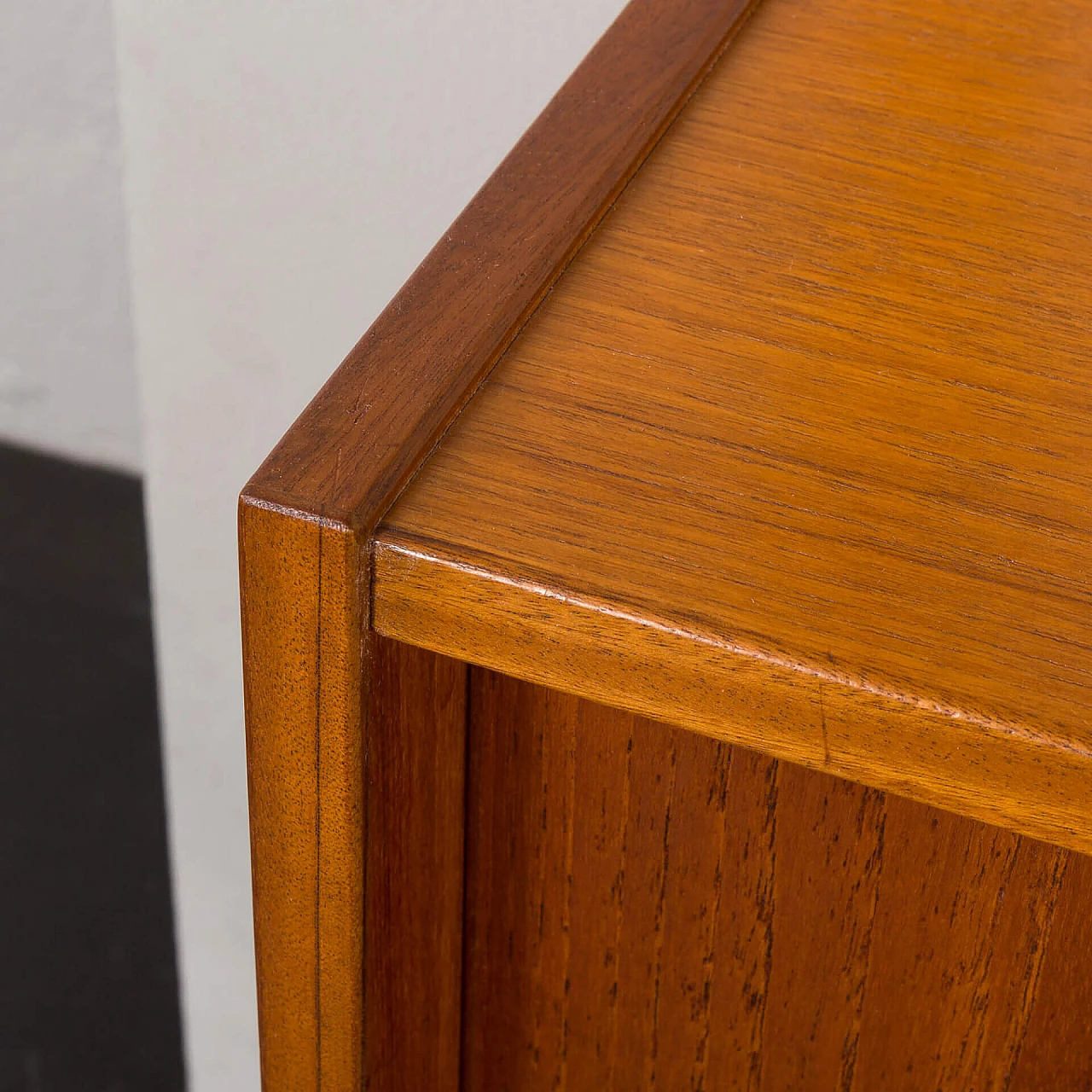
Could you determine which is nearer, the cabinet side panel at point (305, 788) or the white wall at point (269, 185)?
the cabinet side panel at point (305, 788)

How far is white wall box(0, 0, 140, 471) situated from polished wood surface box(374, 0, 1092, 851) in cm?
46

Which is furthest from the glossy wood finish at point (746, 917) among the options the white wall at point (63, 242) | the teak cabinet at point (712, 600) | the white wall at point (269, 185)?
the white wall at point (63, 242)

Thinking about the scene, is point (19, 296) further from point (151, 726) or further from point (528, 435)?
point (528, 435)

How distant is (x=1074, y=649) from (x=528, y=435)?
4.5 inches

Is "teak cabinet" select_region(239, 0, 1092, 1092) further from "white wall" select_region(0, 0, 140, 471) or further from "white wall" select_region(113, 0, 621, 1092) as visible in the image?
"white wall" select_region(0, 0, 140, 471)

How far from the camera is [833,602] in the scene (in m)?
0.27

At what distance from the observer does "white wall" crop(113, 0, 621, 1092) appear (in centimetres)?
67

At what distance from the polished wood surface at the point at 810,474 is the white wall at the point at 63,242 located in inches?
17.9

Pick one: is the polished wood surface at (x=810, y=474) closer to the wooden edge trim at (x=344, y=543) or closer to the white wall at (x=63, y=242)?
the wooden edge trim at (x=344, y=543)

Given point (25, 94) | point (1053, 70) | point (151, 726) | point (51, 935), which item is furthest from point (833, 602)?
point (51, 935)

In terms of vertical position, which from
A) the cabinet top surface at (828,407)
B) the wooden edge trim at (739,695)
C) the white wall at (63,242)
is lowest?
the white wall at (63,242)

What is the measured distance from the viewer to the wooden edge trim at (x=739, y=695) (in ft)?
0.84

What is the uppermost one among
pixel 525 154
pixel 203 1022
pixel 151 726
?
pixel 525 154

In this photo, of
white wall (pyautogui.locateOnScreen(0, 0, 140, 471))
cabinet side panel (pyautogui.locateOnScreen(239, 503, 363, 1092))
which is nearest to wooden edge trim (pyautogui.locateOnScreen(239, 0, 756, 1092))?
cabinet side panel (pyautogui.locateOnScreen(239, 503, 363, 1092))
